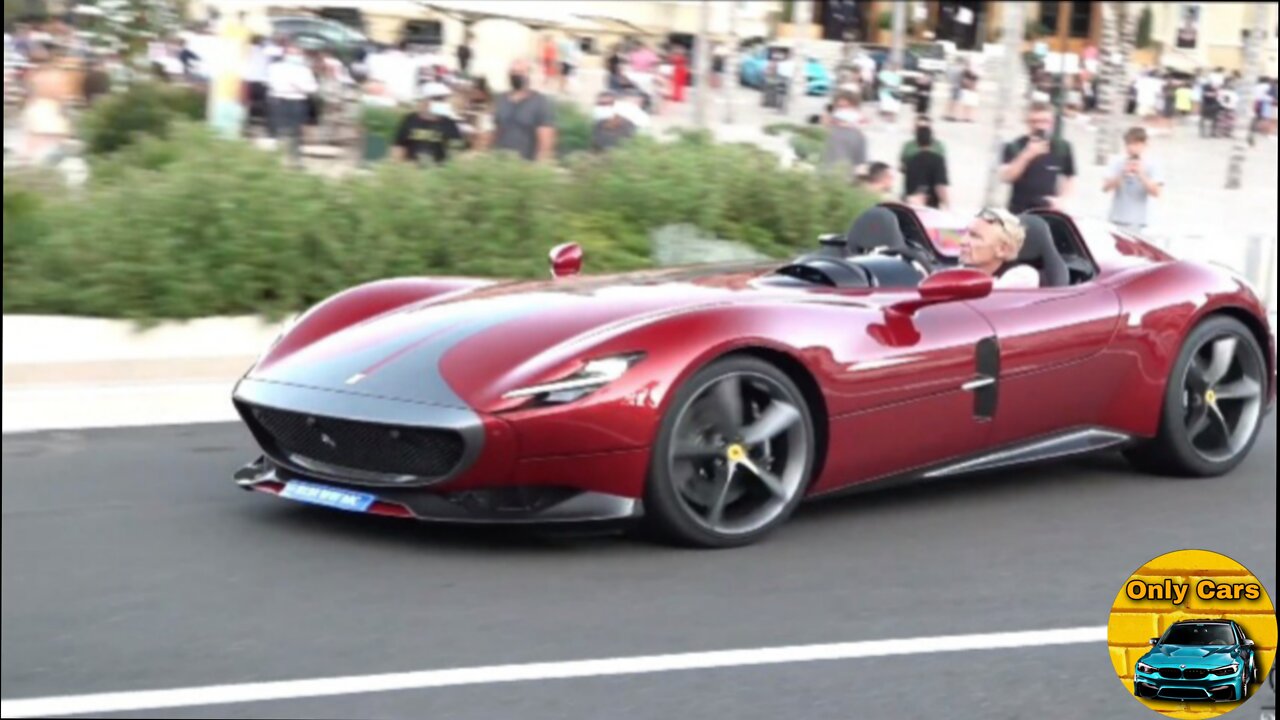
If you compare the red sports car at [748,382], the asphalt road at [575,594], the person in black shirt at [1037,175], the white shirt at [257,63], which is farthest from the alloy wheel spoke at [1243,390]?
the white shirt at [257,63]

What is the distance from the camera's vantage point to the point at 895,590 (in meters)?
4.33

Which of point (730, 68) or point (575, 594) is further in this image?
point (730, 68)

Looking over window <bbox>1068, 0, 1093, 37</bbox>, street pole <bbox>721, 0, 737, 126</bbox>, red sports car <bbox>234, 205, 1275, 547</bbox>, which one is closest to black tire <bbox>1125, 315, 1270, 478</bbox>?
red sports car <bbox>234, 205, 1275, 547</bbox>

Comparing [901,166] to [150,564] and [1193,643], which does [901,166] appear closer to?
[150,564]

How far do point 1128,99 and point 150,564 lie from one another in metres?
33.1

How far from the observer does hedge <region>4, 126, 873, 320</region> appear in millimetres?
9812

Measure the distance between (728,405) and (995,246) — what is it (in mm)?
1307

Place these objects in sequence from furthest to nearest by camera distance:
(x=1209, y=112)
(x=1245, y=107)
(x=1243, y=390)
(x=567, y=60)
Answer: (x=1209, y=112) → (x=1245, y=107) → (x=567, y=60) → (x=1243, y=390)

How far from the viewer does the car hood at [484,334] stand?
5.61 m

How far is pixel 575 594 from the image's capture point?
4.97 meters

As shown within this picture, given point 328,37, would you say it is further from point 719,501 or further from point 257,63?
point 719,501

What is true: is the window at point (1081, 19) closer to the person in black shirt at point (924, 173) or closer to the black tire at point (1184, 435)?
the person in black shirt at point (924, 173)

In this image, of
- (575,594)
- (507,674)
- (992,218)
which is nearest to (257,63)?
(992,218)

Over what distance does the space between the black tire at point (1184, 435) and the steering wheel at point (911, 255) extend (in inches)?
36.4
